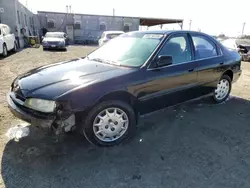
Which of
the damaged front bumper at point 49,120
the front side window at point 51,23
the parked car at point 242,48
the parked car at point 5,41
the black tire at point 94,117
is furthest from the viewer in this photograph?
the front side window at point 51,23

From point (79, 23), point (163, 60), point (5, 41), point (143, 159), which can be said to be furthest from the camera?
point (79, 23)

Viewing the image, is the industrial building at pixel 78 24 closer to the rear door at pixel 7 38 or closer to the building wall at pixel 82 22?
the building wall at pixel 82 22

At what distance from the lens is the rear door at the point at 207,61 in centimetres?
414

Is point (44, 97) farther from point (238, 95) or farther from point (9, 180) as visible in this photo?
point (238, 95)

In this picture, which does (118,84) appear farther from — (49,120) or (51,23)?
(51,23)

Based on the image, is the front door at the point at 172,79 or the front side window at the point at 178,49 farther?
the front side window at the point at 178,49

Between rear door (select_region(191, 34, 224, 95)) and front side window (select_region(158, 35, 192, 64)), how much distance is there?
225mm

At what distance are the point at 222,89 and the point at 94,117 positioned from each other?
335 centimetres

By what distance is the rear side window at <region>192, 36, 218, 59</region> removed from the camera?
163 inches

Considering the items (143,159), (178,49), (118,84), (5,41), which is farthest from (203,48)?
(5,41)

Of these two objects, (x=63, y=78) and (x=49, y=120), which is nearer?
(x=49, y=120)

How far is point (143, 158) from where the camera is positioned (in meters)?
2.89

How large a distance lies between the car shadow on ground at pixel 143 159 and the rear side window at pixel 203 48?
4.42 feet

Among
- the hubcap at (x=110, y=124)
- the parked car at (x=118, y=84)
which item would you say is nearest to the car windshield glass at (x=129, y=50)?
the parked car at (x=118, y=84)
